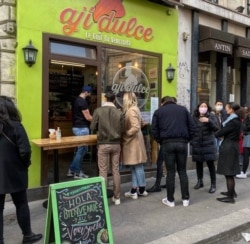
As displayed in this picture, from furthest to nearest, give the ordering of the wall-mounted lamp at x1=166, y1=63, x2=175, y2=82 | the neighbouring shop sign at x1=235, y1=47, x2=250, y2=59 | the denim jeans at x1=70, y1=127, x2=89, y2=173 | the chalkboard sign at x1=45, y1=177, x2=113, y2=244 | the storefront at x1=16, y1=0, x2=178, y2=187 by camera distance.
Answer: the neighbouring shop sign at x1=235, y1=47, x2=250, y2=59 → the wall-mounted lamp at x1=166, y1=63, x2=175, y2=82 → the denim jeans at x1=70, y1=127, x2=89, y2=173 → the storefront at x1=16, y1=0, x2=178, y2=187 → the chalkboard sign at x1=45, y1=177, x2=113, y2=244

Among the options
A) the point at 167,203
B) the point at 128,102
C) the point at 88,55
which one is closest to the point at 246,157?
the point at 167,203

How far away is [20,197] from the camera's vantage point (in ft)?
14.7

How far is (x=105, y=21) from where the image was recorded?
7.59 meters

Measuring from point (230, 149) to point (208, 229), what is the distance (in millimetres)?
1777

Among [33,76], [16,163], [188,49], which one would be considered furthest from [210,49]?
[16,163]

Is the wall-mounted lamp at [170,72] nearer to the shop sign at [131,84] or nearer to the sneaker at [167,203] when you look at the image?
the shop sign at [131,84]

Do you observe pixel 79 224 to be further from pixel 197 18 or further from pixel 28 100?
pixel 197 18

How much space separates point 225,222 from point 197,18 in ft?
19.7

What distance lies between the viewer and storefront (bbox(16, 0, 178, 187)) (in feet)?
21.4

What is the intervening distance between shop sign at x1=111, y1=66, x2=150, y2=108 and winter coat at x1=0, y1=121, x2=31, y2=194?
12.9 feet

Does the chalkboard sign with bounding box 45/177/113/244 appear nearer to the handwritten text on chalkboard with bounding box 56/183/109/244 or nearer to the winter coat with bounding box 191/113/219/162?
the handwritten text on chalkboard with bounding box 56/183/109/244

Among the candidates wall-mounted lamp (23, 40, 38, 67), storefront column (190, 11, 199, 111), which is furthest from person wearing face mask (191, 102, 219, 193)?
wall-mounted lamp (23, 40, 38, 67)

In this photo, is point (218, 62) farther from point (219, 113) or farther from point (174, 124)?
point (174, 124)

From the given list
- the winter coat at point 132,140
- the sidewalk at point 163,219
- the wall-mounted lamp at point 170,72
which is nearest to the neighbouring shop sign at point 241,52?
the wall-mounted lamp at point 170,72
